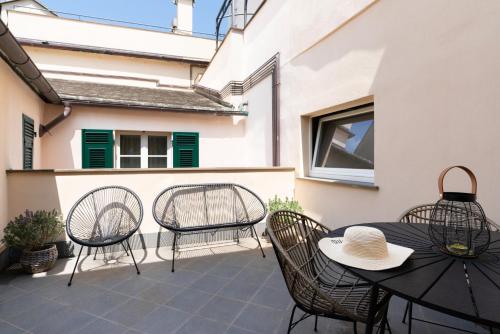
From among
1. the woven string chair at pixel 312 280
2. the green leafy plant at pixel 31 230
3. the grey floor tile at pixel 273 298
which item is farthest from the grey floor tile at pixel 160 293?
the green leafy plant at pixel 31 230

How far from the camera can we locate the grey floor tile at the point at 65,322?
6.74ft

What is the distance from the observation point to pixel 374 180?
310 cm

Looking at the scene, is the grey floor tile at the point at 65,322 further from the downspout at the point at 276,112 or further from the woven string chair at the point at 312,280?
the downspout at the point at 276,112

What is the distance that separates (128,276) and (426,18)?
3.85m

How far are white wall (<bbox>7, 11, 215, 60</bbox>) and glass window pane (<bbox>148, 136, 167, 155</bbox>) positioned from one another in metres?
4.81

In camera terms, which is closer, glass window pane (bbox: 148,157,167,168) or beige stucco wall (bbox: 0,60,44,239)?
beige stucco wall (bbox: 0,60,44,239)

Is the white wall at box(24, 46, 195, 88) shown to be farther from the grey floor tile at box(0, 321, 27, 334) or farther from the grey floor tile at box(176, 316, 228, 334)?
the grey floor tile at box(176, 316, 228, 334)

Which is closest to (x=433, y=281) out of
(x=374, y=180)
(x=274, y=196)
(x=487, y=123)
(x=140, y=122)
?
(x=487, y=123)

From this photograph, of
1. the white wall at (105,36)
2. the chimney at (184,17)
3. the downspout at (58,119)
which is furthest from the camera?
the chimney at (184,17)

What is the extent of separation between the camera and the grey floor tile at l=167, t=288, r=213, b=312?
237 cm

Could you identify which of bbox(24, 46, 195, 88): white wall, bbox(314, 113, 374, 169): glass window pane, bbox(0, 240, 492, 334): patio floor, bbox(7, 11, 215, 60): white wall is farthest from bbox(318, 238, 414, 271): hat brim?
bbox(7, 11, 215, 60): white wall

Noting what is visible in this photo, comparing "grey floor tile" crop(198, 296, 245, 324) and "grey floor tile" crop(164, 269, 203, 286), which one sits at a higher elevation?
"grey floor tile" crop(164, 269, 203, 286)

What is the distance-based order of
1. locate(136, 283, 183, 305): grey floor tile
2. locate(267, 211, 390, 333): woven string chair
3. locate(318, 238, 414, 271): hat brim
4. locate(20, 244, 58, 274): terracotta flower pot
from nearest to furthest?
locate(318, 238, 414, 271): hat brim → locate(267, 211, 390, 333): woven string chair → locate(136, 283, 183, 305): grey floor tile → locate(20, 244, 58, 274): terracotta flower pot

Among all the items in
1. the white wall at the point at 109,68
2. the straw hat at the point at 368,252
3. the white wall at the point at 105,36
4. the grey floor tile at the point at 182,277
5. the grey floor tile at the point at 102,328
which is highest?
the white wall at the point at 105,36
